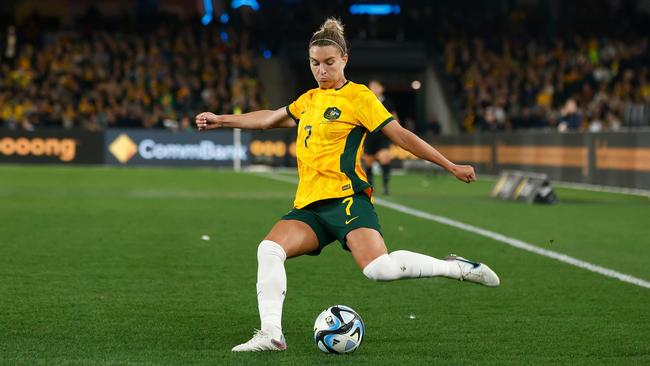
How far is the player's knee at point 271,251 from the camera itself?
627 centimetres

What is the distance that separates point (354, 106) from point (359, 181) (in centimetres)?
42

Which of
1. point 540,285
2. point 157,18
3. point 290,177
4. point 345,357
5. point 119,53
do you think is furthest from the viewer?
point 157,18

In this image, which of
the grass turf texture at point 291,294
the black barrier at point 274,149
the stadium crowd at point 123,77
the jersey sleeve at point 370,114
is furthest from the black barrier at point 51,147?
the jersey sleeve at point 370,114

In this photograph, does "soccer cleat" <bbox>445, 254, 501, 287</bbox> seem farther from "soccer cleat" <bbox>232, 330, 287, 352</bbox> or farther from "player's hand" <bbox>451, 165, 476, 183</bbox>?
"soccer cleat" <bbox>232, 330, 287, 352</bbox>

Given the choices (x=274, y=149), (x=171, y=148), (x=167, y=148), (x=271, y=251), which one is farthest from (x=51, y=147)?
(x=271, y=251)

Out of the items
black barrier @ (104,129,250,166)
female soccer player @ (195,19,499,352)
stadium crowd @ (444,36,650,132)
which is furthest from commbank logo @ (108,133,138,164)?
female soccer player @ (195,19,499,352)

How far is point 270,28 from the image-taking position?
43.5 meters

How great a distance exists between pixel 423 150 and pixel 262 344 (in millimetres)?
1334

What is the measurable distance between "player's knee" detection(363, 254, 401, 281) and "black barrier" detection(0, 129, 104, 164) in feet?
98.8

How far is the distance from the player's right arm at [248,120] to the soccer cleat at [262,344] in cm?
130

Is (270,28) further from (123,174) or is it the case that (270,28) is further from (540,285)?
(540,285)

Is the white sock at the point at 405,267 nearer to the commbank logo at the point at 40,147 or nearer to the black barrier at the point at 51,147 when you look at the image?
the black barrier at the point at 51,147

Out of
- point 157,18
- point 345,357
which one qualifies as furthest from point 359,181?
point 157,18

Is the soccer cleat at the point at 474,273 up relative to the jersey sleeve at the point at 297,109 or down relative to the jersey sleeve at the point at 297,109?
down
